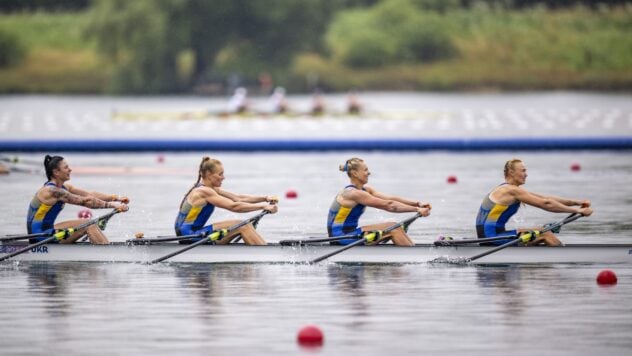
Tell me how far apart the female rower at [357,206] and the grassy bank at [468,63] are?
67.7 meters

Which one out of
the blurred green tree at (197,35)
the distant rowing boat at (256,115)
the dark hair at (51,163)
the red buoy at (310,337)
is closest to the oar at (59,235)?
the dark hair at (51,163)

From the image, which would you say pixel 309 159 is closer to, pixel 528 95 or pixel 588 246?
pixel 588 246

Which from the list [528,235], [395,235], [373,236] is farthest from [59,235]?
[528,235]

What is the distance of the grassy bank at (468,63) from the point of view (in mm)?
87062

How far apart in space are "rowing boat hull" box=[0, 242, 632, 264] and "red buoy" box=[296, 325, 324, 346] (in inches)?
180

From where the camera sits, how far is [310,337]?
11742mm

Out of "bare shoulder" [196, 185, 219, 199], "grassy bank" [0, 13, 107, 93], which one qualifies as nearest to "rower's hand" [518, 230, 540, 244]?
"bare shoulder" [196, 185, 219, 199]

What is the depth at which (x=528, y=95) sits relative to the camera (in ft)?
268

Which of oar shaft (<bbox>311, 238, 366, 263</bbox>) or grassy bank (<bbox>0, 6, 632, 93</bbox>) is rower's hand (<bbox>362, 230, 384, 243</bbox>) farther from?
grassy bank (<bbox>0, 6, 632, 93</bbox>)

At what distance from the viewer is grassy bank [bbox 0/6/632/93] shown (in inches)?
3428

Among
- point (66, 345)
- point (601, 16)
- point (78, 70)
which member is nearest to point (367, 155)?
point (66, 345)

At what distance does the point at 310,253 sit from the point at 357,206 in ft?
2.26

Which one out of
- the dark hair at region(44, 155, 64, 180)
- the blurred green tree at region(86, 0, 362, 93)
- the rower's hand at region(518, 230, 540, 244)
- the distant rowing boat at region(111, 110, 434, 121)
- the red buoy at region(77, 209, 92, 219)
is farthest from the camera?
the blurred green tree at region(86, 0, 362, 93)

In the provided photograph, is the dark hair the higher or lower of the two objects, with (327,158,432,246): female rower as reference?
higher
